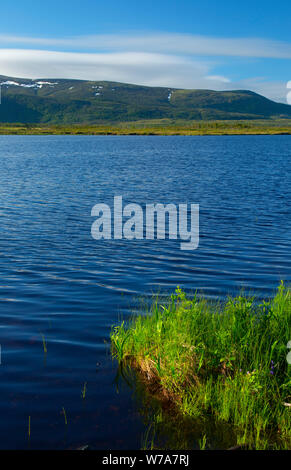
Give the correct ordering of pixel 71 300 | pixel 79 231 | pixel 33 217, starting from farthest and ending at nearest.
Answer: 1. pixel 33 217
2. pixel 79 231
3. pixel 71 300

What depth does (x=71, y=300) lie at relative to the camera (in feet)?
46.5

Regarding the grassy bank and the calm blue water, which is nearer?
the grassy bank

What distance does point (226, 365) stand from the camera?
28.7ft

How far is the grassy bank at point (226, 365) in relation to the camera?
7.80 meters

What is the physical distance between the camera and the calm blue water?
27.0 ft

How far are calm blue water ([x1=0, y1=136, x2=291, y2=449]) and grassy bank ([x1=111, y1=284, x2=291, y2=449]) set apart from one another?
84 cm

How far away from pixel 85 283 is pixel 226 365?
26.2 feet

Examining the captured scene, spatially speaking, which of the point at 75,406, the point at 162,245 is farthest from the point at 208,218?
the point at 75,406

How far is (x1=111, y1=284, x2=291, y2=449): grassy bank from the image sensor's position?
25.6ft

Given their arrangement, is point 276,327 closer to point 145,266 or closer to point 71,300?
point 71,300

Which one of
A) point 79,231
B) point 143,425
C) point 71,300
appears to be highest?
point 79,231

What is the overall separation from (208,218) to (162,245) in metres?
7.58

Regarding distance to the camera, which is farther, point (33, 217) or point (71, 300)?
point (33, 217)
